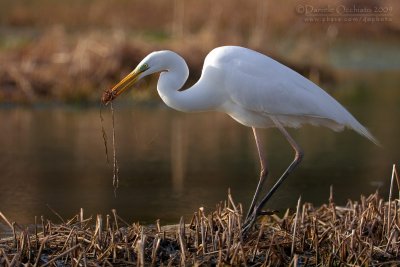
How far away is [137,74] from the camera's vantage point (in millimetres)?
6367

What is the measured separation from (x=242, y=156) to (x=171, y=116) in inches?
121

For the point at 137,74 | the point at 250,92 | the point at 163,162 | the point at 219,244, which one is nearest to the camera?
the point at 219,244

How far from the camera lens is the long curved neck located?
21.3 ft

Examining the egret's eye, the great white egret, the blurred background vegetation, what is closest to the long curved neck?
the great white egret

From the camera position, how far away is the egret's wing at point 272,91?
261 inches

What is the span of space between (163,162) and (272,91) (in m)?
3.82

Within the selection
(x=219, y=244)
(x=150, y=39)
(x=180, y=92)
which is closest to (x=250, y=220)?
(x=219, y=244)

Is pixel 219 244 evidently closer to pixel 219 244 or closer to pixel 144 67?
pixel 219 244

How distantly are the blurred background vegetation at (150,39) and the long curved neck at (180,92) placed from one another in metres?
8.21

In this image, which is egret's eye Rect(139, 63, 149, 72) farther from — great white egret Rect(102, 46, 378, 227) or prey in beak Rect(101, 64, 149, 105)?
great white egret Rect(102, 46, 378, 227)

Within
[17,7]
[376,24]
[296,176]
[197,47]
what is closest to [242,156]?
[296,176]

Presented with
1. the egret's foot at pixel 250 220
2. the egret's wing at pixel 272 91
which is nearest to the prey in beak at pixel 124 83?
the egret's wing at pixel 272 91

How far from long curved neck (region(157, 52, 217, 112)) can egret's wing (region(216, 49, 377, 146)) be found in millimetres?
165

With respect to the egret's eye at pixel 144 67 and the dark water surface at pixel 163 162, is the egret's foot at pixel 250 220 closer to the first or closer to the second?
the dark water surface at pixel 163 162
